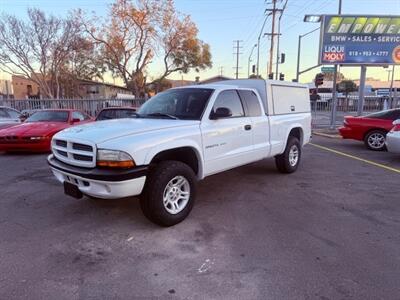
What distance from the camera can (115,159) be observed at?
11.3ft

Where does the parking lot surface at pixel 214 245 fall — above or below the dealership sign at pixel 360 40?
below

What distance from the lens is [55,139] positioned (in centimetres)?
421

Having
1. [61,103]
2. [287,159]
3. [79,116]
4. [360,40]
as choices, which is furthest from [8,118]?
[360,40]

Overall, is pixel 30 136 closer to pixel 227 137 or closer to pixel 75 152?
pixel 75 152

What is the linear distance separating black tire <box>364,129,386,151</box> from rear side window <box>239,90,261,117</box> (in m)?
6.62

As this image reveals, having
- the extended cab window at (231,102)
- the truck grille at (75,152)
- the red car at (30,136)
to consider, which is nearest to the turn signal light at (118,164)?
the truck grille at (75,152)

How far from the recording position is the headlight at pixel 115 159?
11.3 feet

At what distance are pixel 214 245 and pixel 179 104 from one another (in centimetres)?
235

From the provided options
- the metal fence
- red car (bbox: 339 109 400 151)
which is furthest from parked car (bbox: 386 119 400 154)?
the metal fence

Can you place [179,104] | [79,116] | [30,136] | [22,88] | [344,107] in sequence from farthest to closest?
[22,88]
[344,107]
[79,116]
[30,136]
[179,104]

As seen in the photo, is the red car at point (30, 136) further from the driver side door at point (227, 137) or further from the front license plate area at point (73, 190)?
the driver side door at point (227, 137)

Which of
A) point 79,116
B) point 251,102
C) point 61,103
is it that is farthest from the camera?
point 61,103

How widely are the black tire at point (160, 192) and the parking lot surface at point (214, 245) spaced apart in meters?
0.16

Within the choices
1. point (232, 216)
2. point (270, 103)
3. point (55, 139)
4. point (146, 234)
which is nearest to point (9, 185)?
point (55, 139)
